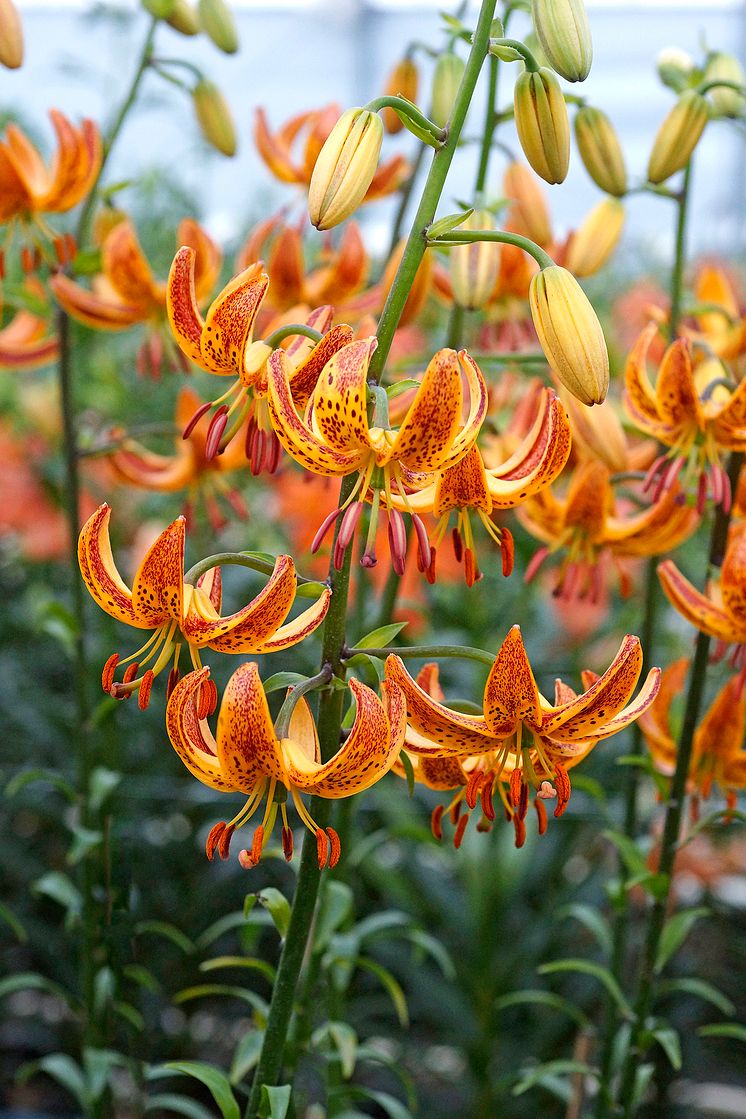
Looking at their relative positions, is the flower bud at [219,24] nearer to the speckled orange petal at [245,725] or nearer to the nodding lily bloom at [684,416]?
the nodding lily bloom at [684,416]

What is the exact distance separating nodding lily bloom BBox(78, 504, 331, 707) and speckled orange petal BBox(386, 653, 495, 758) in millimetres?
53

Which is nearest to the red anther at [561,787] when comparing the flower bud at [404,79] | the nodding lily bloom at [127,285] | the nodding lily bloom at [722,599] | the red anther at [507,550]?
the red anther at [507,550]

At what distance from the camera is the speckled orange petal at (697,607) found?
841mm

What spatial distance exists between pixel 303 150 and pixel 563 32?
523mm

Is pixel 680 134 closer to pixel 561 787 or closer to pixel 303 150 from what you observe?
pixel 303 150

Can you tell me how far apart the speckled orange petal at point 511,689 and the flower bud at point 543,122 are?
298 millimetres

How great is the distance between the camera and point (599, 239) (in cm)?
110

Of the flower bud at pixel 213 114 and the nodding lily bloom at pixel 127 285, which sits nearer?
the nodding lily bloom at pixel 127 285

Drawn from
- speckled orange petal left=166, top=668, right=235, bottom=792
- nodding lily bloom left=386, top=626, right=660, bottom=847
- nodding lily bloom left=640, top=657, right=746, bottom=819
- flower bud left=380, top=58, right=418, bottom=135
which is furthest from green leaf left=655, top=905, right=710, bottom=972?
flower bud left=380, top=58, right=418, bottom=135

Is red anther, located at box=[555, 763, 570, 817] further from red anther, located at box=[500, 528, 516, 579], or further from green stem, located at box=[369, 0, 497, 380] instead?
green stem, located at box=[369, 0, 497, 380]

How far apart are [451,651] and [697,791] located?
1.56ft

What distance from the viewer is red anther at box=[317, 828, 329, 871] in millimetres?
618

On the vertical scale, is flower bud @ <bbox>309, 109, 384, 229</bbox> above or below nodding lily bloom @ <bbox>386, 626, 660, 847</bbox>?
above

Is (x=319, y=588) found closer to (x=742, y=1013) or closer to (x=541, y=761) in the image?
(x=541, y=761)
